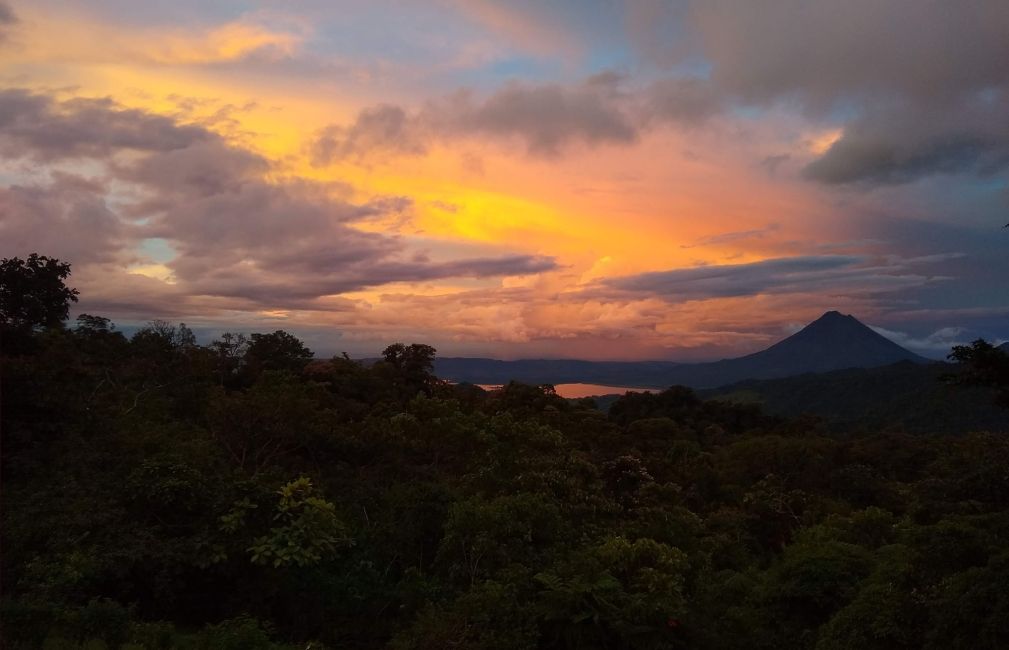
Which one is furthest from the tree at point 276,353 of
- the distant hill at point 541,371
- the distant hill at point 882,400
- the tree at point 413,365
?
the distant hill at point 541,371

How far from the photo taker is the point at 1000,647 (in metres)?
7.90

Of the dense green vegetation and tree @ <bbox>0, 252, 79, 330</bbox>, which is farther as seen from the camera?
tree @ <bbox>0, 252, 79, 330</bbox>

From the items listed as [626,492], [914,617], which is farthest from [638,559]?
[626,492]

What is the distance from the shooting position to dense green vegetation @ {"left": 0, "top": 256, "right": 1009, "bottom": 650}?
991 centimetres

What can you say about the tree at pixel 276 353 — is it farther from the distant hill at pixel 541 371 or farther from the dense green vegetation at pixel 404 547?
the distant hill at pixel 541 371

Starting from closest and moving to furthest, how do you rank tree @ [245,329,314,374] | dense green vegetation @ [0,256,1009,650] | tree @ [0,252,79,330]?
dense green vegetation @ [0,256,1009,650] → tree @ [0,252,79,330] → tree @ [245,329,314,374]

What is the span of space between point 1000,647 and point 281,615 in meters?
11.3

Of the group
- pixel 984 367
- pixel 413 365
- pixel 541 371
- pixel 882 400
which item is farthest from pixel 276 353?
pixel 541 371

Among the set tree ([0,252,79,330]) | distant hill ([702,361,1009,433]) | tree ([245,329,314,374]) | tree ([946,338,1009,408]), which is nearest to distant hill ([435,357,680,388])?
distant hill ([702,361,1009,433])

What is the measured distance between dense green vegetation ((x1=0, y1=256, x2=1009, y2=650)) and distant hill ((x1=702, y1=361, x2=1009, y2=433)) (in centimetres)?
4692

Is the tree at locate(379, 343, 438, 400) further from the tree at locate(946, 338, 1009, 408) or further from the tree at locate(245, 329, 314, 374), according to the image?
the tree at locate(946, 338, 1009, 408)

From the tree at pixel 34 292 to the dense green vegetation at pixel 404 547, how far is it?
3207mm

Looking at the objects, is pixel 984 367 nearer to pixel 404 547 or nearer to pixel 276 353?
pixel 404 547

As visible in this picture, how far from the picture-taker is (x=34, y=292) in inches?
868
